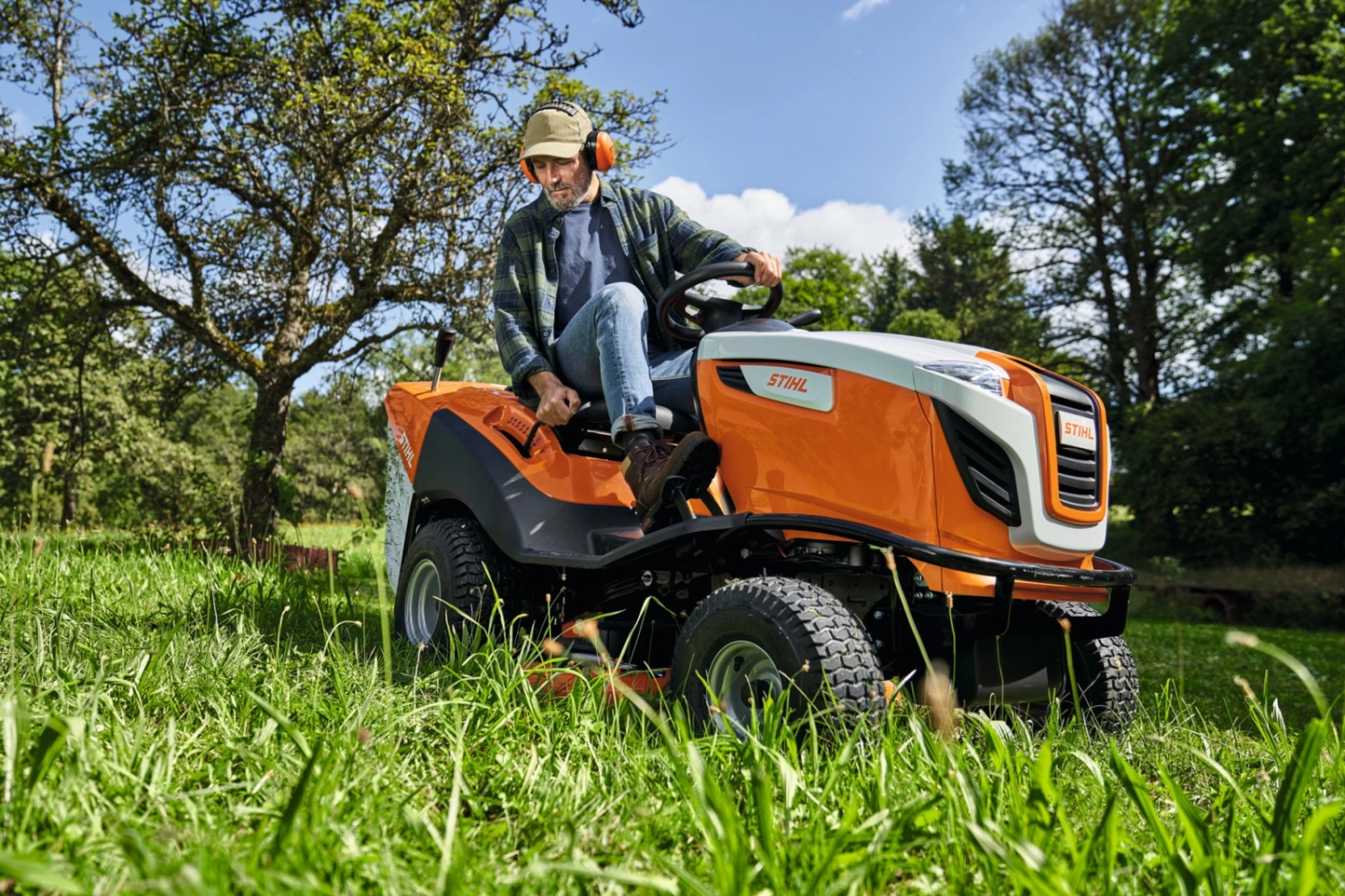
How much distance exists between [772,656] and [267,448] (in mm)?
8450

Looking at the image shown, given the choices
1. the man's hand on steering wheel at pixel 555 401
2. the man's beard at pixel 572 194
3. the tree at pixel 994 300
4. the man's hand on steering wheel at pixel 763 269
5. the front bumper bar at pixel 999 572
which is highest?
the tree at pixel 994 300

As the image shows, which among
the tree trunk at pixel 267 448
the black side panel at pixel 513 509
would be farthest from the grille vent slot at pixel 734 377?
the tree trunk at pixel 267 448

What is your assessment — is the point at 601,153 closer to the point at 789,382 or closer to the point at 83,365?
the point at 789,382

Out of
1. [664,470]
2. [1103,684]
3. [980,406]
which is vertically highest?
[980,406]

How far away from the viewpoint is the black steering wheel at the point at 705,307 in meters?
2.86

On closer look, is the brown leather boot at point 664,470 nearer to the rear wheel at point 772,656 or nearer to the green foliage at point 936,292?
the rear wheel at point 772,656

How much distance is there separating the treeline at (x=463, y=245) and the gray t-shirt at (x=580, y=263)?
44.7 inches

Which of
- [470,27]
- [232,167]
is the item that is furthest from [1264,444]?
[232,167]

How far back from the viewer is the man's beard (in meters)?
3.36

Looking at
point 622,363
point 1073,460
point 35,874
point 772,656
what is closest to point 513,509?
point 622,363

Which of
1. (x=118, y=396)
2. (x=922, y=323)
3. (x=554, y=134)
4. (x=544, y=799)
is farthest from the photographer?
(x=922, y=323)

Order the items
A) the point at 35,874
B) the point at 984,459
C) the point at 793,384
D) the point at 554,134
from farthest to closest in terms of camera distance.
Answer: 1. the point at 554,134
2. the point at 793,384
3. the point at 984,459
4. the point at 35,874

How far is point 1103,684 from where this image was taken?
2736mm

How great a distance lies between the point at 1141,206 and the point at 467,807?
22605mm
